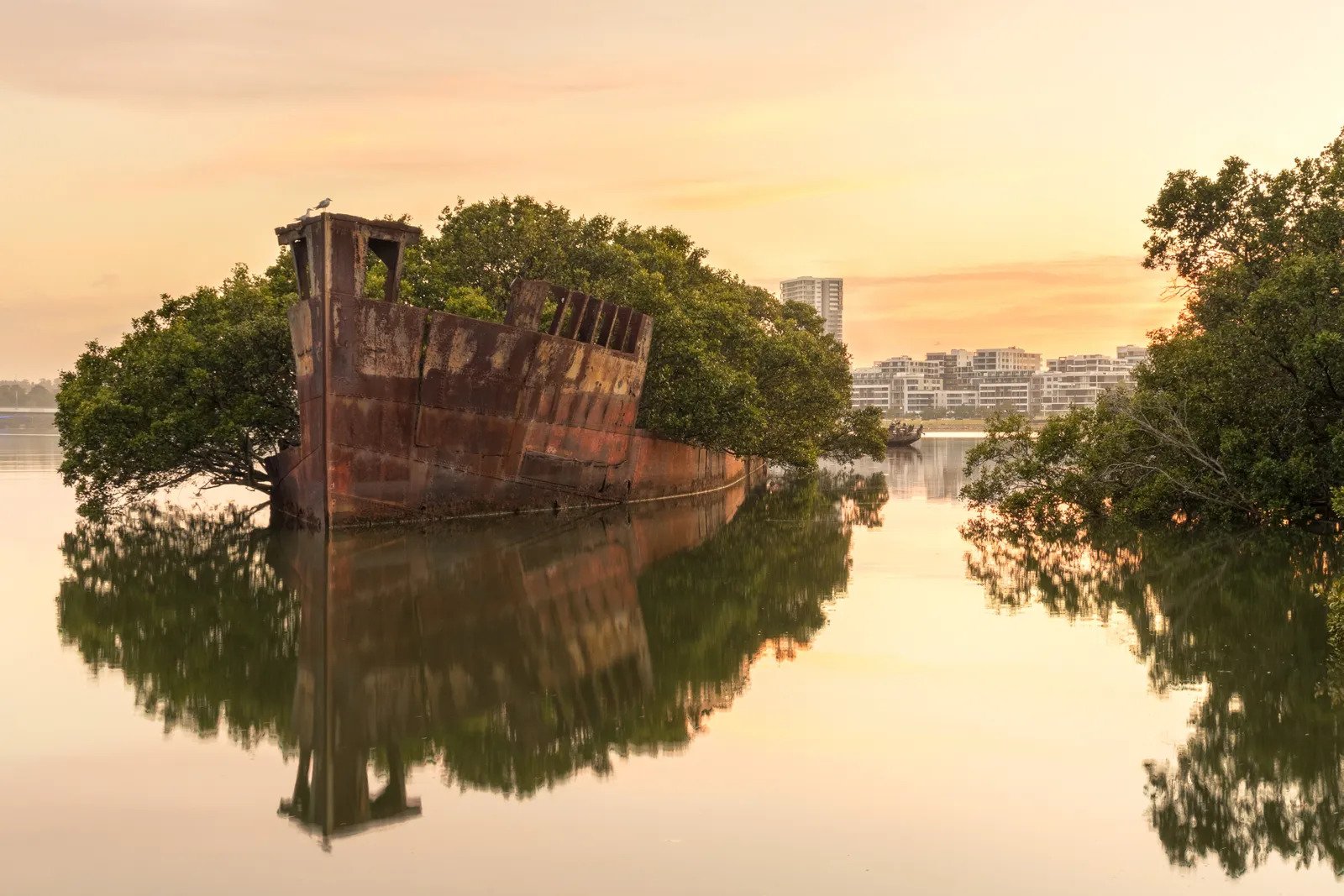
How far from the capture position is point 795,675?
12.9 metres

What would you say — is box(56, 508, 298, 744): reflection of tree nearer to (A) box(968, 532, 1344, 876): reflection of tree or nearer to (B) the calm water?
(B) the calm water

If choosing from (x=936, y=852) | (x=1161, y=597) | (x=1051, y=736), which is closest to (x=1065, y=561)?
(x=1161, y=597)

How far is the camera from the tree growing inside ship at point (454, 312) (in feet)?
93.2

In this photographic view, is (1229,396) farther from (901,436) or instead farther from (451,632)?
(901,436)

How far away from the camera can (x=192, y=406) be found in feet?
93.2

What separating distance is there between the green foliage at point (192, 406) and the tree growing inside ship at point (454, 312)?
0.04 m

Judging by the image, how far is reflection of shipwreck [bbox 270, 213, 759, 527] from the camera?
23719mm

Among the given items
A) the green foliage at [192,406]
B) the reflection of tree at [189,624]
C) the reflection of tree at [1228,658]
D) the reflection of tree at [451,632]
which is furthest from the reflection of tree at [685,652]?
the green foliage at [192,406]

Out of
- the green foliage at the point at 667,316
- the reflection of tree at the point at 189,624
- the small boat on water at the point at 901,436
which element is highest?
the green foliage at the point at 667,316

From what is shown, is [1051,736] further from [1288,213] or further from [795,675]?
[1288,213]

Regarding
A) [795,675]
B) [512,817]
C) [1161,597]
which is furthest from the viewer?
[1161,597]

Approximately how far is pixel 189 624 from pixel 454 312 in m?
17.4

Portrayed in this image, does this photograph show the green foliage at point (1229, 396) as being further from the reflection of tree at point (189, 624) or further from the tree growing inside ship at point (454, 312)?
the reflection of tree at point (189, 624)

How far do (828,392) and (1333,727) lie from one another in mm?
30910
